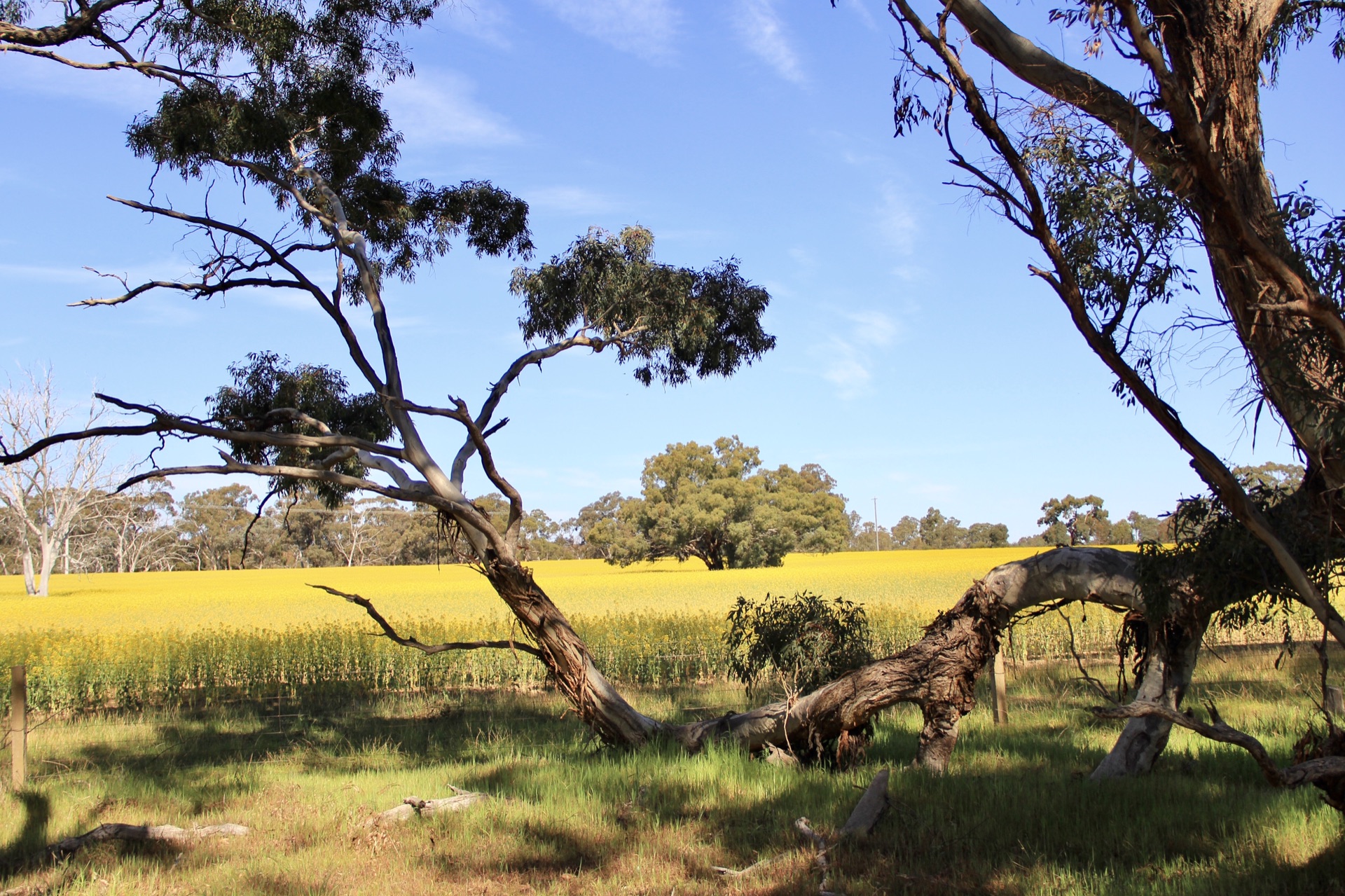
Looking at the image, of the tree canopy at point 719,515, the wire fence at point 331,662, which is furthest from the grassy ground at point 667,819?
the tree canopy at point 719,515

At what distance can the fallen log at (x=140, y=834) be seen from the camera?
6129mm

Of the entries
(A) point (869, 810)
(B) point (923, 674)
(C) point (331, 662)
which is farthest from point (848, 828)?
(C) point (331, 662)

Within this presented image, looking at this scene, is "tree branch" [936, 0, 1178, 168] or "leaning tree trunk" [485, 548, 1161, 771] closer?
"tree branch" [936, 0, 1178, 168]

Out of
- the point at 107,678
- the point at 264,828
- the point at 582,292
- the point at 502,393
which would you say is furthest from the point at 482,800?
the point at 107,678

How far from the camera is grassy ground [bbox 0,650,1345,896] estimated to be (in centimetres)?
534

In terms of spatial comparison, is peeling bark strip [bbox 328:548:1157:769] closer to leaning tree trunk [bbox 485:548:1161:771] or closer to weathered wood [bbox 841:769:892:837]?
leaning tree trunk [bbox 485:548:1161:771]

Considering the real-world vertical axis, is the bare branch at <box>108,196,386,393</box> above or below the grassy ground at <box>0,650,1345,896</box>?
Answer: above

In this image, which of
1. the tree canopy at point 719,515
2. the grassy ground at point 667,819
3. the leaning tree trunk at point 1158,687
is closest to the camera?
the grassy ground at point 667,819

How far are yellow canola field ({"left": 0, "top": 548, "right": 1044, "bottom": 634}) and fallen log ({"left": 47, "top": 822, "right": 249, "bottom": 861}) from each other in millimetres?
14254

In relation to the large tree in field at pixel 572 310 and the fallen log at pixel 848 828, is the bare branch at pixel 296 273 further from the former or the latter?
the fallen log at pixel 848 828

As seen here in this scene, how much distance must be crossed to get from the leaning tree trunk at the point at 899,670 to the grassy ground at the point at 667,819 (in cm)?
38

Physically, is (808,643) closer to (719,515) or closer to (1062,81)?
(1062,81)

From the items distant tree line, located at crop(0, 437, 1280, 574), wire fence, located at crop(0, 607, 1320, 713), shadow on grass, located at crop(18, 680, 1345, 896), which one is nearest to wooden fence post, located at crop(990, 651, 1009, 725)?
shadow on grass, located at crop(18, 680, 1345, 896)

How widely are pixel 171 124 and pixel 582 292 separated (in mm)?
5120
